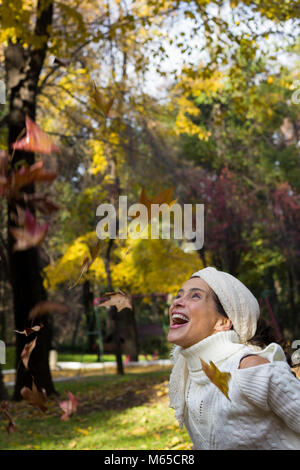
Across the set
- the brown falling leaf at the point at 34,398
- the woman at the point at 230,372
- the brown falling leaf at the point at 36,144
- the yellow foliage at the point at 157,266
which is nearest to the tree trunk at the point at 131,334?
the yellow foliage at the point at 157,266

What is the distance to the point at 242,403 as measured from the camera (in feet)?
5.74

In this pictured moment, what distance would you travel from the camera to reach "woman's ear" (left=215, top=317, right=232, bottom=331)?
2127 mm

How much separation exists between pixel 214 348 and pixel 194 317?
14 centimetres

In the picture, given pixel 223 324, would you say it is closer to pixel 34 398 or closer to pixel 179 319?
pixel 179 319

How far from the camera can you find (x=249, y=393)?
67.1 inches

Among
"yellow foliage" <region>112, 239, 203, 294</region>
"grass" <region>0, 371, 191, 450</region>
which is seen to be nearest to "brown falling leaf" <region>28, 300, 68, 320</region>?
"grass" <region>0, 371, 191, 450</region>

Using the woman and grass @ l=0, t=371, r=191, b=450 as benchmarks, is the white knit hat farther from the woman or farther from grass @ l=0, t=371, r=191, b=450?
grass @ l=0, t=371, r=191, b=450

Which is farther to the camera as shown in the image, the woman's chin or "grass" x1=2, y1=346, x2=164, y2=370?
"grass" x1=2, y1=346, x2=164, y2=370

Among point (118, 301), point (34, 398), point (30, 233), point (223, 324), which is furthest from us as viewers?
point (223, 324)

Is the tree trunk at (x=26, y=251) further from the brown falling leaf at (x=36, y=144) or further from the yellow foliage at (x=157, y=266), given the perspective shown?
the brown falling leaf at (x=36, y=144)

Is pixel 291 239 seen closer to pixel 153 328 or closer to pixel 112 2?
pixel 153 328

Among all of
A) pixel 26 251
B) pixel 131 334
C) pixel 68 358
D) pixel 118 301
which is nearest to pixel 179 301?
pixel 118 301

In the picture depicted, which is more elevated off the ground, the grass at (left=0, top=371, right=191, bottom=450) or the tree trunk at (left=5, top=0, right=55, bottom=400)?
the tree trunk at (left=5, top=0, right=55, bottom=400)
